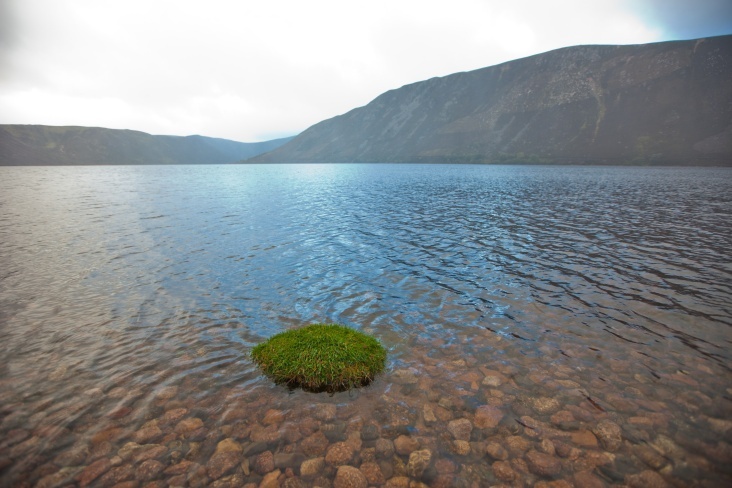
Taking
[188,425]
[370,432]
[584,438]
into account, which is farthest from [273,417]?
[584,438]

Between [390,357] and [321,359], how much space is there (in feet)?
7.99

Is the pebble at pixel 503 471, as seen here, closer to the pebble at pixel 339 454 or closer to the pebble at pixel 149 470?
the pebble at pixel 339 454

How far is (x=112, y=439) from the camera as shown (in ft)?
25.2

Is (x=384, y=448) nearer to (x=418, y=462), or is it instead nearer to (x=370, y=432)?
(x=370, y=432)

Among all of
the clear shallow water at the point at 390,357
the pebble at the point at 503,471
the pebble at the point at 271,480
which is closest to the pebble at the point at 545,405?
the clear shallow water at the point at 390,357

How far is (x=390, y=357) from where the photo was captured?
11.3m

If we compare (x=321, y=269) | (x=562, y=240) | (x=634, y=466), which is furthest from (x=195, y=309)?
(x=562, y=240)

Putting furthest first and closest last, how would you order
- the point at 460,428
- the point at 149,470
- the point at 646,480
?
1. the point at 460,428
2. the point at 149,470
3. the point at 646,480

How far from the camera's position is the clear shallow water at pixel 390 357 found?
23.8 feet

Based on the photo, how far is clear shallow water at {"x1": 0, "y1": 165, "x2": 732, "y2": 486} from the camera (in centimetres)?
725

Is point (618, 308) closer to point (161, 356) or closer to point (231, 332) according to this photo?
point (231, 332)

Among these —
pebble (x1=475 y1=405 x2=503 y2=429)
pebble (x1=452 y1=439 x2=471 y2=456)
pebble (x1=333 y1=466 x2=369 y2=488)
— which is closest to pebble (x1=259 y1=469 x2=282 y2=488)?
pebble (x1=333 y1=466 x2=369 y2=488)

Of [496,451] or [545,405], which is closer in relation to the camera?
[496,451]

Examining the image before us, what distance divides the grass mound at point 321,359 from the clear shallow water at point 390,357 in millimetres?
458
